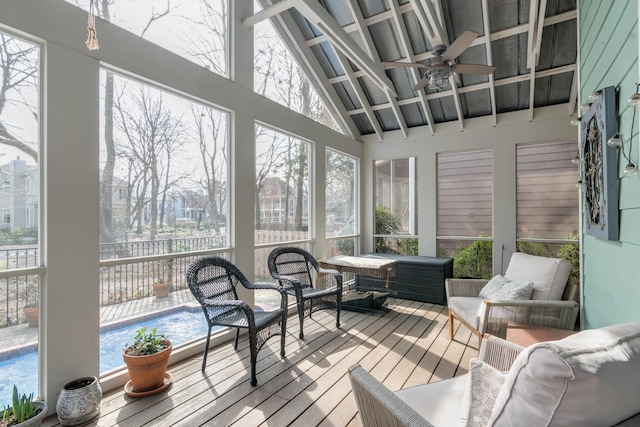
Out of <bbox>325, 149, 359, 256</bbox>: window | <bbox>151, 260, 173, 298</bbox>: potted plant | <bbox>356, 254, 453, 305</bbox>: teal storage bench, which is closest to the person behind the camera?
<bbox>151, 260, 173, 298</bbox>: potted plant

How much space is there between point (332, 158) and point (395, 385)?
385 centimetres

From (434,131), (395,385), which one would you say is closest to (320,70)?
(434,131)

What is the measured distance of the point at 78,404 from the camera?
2064 mm

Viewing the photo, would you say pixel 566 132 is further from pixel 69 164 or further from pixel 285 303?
pixel 69 164

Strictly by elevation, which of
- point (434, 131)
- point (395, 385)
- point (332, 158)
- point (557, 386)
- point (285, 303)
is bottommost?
point (395, 385)

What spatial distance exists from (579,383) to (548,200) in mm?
4932

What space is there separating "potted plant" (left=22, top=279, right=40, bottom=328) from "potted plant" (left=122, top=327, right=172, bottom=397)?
62 centimetres

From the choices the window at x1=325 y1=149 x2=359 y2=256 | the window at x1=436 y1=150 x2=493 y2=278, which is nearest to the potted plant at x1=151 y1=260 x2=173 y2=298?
the window at x1=325 y1=149 x2=359 y2=256

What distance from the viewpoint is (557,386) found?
81 cm

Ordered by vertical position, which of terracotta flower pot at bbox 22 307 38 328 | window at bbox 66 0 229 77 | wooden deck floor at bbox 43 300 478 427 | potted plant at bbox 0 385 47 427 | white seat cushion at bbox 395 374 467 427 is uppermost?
window at bbox 66 0 229 77

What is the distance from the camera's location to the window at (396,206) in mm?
5855

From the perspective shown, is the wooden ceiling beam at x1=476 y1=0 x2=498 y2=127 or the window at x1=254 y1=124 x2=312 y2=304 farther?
the window at x1=254 y1=124 x2=312 y2=304

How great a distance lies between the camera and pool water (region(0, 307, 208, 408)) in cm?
206

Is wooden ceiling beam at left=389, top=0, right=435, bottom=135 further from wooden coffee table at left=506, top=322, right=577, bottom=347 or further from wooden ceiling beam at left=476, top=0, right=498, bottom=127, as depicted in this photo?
wooden coffee table at left=506, top=322, right=577, bottom=347
